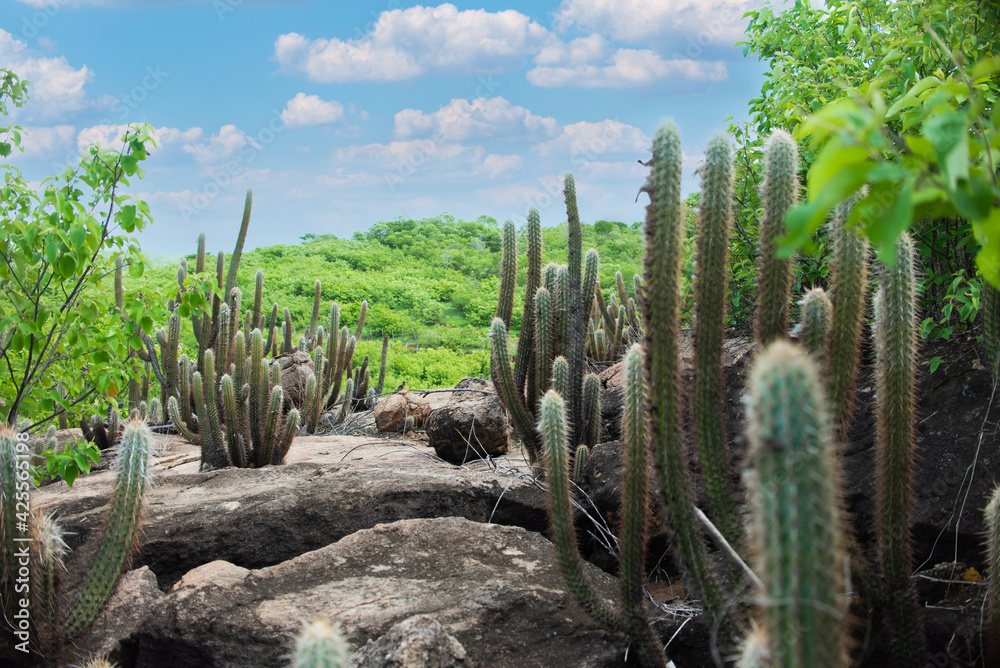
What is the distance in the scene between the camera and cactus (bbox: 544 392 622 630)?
106 inches

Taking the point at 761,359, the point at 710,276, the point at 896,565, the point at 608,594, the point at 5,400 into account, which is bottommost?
the point at 608,594

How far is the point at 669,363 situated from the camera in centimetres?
229

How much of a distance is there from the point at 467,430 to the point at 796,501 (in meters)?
4.86

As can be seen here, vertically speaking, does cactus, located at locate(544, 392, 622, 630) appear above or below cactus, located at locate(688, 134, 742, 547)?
below

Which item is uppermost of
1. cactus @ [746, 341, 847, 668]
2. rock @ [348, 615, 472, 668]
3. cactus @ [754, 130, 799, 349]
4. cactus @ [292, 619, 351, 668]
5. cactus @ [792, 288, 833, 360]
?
cactus @ [754, 130, 799, 349]

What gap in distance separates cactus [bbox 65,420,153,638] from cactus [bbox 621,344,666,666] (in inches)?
86.0

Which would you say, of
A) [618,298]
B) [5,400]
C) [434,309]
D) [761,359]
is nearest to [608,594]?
[761,359]

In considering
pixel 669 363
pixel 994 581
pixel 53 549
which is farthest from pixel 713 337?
pixel 53 549

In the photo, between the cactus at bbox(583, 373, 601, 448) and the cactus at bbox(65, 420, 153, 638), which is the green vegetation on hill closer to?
the cactus at bbox(583, 373, 601, 448)

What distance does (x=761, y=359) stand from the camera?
1106mm

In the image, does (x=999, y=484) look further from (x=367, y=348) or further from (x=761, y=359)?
(x=367, y=348)

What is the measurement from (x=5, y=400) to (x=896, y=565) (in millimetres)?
4600

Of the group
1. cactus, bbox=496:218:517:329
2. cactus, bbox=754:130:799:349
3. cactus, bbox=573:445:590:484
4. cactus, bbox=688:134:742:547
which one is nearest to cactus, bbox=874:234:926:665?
cactus, bbox=754:130:799:349

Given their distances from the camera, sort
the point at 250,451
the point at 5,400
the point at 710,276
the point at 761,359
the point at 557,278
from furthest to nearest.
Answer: the point at 250,451
the point at 557,278
the point at 5,400
the point at 710,276
the point at 761,359
